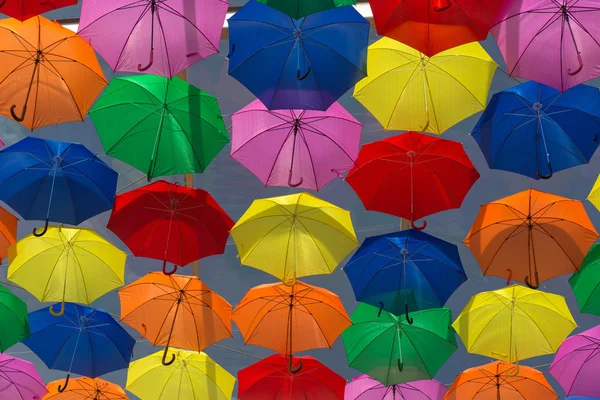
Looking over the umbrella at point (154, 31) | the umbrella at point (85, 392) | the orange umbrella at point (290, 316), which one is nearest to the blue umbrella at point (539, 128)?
the orange umbrella at point (290, 316)

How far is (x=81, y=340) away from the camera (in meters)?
8.86

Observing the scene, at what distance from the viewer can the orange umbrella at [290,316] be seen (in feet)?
27.6

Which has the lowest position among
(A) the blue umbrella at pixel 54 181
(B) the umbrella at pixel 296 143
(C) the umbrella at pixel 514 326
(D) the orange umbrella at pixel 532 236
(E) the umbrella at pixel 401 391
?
(E) the umbrella at pixel 401 391

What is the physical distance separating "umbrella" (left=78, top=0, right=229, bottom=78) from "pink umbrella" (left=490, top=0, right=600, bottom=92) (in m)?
2.17

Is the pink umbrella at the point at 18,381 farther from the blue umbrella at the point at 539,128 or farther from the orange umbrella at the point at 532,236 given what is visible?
the blue umbrella at the point at 539,128

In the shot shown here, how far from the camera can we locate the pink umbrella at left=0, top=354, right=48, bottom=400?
9133 millimetres

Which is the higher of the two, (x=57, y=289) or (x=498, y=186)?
(x=498, y=186)

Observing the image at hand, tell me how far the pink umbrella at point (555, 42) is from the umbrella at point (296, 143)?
61.3 inches

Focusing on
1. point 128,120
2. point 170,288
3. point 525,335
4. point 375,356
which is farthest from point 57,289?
point 525,335

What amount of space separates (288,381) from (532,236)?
265 cm

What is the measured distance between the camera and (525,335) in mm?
8461

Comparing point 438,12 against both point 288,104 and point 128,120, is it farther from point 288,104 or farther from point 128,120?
point 128,120

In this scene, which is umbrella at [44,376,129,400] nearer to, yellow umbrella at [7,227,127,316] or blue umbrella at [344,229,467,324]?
yellow umbrella at [7,227,127,316]

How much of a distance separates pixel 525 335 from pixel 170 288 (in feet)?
10.9
